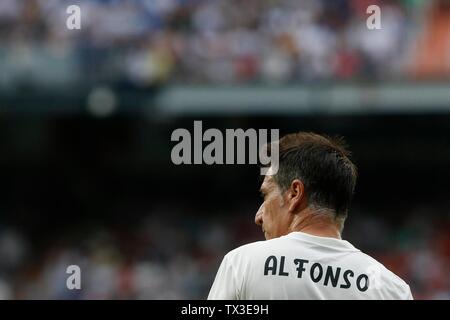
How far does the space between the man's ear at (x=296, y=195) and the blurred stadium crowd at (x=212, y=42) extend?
8.32 m

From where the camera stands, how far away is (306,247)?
2.63 meters

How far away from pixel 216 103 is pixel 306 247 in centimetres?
916

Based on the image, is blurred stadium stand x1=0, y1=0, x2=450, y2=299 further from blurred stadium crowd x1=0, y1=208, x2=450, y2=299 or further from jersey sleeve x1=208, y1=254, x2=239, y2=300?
jersey sleeve x1=208, y1=254, x2=239, y2=300

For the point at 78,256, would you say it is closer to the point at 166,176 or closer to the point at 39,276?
the point at 39,276

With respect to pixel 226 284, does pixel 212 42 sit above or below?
above

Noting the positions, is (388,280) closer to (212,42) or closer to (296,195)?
(296,195)

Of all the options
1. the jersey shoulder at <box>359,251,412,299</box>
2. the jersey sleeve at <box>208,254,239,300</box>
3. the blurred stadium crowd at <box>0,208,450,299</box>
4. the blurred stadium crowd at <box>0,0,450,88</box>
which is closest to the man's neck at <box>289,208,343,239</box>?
the jersey shoulder at <box>359,251,412,299</box>

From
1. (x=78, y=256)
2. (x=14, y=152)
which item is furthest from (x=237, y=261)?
(x=14, y=152)

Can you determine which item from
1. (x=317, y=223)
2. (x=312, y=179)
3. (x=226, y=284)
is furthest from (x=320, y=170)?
(x=226, y=284)

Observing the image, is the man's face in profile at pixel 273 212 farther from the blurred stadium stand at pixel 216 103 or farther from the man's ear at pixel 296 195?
the blurred stadium stand at pixel 216 103

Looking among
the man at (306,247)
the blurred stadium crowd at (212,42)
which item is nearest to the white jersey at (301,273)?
the man at (306,247)

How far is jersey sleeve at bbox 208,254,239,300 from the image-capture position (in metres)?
2.52

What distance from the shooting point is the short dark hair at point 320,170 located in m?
2.68
